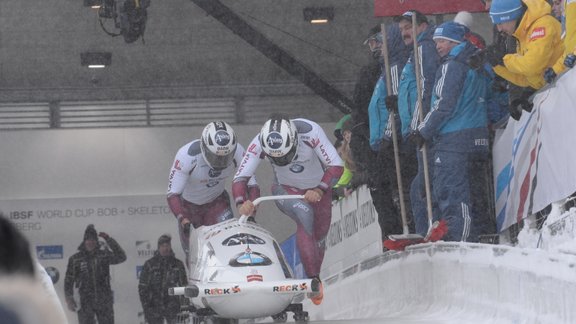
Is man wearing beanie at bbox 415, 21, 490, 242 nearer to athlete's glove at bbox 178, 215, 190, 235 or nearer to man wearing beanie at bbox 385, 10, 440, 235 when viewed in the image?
man wearing beanie at bbox 385, 10, 440, 235

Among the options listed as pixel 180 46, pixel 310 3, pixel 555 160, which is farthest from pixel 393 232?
pixel 180 46

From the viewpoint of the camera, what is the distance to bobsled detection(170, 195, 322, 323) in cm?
605

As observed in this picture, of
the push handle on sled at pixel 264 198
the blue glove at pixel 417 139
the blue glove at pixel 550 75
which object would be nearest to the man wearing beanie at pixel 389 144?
the blue glove at pixel 417 139

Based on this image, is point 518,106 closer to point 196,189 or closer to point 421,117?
point 421,117

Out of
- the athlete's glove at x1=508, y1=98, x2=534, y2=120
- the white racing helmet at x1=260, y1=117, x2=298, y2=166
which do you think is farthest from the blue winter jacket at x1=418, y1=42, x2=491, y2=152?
the white racing helmet at x1=260, y1=117, x2=298, y2=166

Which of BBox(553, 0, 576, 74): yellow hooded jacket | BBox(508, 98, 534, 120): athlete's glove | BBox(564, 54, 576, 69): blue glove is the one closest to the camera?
BBox(564, 54, 576, 69): blue glove

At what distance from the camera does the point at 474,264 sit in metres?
5.44

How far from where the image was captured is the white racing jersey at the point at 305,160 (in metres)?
7.49

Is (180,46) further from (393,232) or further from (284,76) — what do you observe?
(393,232)

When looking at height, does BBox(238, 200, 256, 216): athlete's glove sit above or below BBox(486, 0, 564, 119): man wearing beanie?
below

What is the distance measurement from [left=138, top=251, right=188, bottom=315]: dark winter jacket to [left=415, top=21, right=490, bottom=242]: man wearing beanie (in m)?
5.20

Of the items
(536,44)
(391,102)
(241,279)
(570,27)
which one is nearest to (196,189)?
(391,102)

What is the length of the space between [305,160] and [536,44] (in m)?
2.16

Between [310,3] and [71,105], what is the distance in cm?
459
